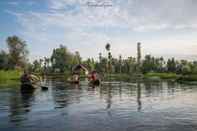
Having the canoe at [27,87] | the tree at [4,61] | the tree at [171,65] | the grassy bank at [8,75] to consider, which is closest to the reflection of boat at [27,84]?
the canoe at [27,87]

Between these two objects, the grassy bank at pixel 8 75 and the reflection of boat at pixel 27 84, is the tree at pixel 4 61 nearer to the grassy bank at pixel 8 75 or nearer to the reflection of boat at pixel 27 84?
the grassy bank at pixel 8 75

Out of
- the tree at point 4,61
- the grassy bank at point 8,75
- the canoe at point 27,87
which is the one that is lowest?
the canoe at point 27,87

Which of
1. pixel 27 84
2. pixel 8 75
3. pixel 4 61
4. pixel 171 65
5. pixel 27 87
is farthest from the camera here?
pixel 171 65

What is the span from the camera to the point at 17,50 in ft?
494

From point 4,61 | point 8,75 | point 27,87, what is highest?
point 4,61

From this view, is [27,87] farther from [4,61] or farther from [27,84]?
[4,61]

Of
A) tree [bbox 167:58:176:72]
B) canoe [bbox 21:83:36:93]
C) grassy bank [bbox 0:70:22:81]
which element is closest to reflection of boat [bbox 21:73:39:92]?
canoe [bbox 21:83:36:93]

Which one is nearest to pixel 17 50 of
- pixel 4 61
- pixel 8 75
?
pixel 4 61

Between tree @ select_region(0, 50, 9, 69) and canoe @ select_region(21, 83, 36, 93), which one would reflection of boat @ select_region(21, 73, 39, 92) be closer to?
canoe @ select_region(21, 83, 36, 93)

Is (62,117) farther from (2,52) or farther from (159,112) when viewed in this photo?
(2,52)

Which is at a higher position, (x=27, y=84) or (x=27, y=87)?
(x=27, y=84)

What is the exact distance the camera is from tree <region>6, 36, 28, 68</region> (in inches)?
5842

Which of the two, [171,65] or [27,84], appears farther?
[171,65]

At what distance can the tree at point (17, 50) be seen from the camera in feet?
487
